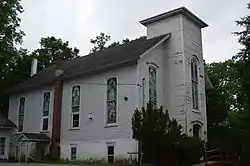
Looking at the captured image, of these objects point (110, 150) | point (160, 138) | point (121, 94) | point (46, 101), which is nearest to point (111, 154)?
point (110, 150)

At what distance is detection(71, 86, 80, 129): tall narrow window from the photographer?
2678 centimetres

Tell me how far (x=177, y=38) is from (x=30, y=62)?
17653 mm

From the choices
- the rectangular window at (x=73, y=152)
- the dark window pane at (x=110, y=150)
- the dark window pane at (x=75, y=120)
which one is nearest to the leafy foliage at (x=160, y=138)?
the dark window pane at (x=110, y=150)

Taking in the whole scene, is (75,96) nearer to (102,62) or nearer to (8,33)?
(102,62)

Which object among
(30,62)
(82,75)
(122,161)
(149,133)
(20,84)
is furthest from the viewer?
(30,62)

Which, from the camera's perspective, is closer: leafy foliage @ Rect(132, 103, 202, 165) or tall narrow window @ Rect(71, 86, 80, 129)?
leafy foliage @ Rect(132, 103, 202, 165)

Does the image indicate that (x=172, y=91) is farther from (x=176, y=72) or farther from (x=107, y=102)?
(x=107, y=102)

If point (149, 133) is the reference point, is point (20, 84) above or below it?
above

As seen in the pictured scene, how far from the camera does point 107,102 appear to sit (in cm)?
2475

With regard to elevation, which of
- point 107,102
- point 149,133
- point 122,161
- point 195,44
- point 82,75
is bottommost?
point 122,161

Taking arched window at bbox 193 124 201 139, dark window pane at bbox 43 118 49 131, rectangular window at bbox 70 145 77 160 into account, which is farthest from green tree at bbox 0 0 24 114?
arched window at bbox 193 124 201 139

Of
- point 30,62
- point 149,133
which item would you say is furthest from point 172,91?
point 30,62

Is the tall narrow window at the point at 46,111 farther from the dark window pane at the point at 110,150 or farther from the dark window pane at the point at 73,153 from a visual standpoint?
the dark window pane at the point at 110,150

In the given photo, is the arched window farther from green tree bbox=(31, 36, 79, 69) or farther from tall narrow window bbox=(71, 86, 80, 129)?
green tree bbox=(31, 36, 79, 69)
